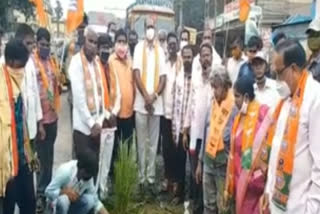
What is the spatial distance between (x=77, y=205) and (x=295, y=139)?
274cm

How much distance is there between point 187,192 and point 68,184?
7.04 feet

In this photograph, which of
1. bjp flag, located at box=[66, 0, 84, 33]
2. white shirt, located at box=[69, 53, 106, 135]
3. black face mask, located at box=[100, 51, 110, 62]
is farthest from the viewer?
bjp flag, located at box=[66, 0, 84, 33]

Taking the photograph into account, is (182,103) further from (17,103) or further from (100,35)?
(17,103)

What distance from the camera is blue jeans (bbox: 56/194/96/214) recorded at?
5176 millimetres

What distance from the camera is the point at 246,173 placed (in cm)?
411

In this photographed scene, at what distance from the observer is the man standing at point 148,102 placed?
727 centimetres

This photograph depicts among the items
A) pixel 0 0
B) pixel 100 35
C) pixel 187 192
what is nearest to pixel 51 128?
pixel 100 35

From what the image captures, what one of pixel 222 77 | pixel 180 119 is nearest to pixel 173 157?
pixel 180 119

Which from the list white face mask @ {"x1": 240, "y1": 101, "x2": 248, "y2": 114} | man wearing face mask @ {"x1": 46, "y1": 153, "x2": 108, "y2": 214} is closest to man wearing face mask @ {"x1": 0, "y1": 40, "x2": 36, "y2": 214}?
man wearing face mask @ {"x1": 46, "y1": 153, "x2": 108, "y2": 214}

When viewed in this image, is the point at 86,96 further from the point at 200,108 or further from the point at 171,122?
the point at 171,122

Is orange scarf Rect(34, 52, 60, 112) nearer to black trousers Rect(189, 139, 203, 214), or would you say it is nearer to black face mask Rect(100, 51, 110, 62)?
black face mask Rect(100, 51, 110, 62)

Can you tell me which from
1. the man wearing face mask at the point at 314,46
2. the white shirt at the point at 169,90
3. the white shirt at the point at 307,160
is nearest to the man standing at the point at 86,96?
the white shirt at the point at 169,90

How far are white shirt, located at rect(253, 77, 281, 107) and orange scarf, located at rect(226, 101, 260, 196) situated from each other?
13 centimetres

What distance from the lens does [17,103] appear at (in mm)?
4871
